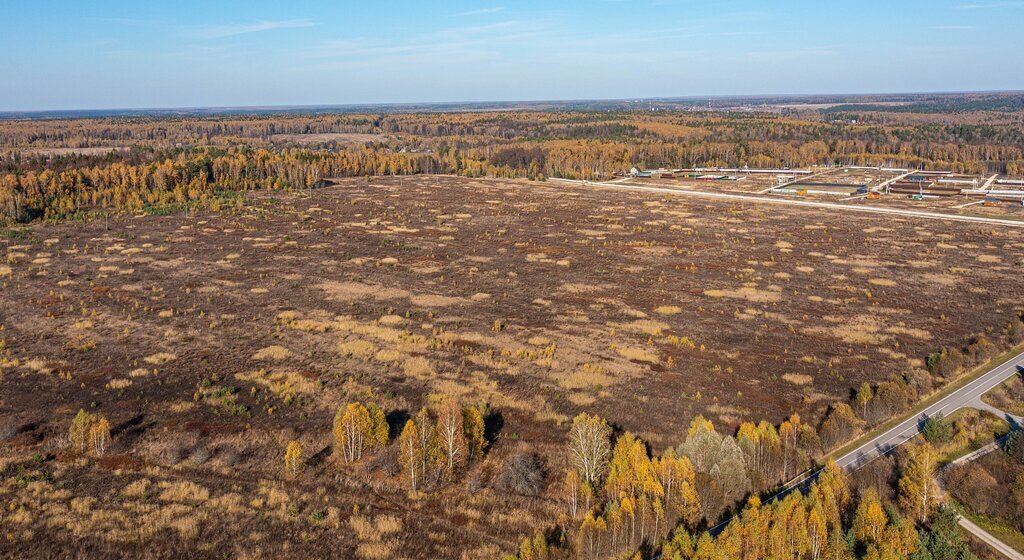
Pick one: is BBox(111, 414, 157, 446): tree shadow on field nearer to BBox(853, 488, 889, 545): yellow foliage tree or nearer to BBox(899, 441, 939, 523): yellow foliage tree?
BBox(853, 488, 889, 545): yellow foliage tree

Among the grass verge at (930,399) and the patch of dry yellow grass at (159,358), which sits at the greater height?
the patch of dry yellow grass at (159,358)

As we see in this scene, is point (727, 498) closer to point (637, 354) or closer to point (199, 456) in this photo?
point (637, 354)

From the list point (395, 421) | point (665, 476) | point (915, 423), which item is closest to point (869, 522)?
point (665, 476)

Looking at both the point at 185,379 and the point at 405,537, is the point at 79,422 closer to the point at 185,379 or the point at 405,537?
the point at 185,379

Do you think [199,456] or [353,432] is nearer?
[199,456]

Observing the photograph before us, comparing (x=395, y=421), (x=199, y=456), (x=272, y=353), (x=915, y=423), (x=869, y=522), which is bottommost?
(x=915, y=423)

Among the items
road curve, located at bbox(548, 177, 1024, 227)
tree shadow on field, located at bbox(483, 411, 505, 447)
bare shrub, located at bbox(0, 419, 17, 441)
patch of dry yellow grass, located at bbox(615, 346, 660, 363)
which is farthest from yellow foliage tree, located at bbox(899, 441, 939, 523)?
road curve, located at bbox(548, 177, 1024, 227)

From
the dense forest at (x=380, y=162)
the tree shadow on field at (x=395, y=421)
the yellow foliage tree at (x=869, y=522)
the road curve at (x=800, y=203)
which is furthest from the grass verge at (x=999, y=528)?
the dense forest at (x=380, y=162)

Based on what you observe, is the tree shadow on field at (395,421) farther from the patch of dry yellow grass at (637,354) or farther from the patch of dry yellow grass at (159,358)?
the patch of dry yellow grass at (159,358)
